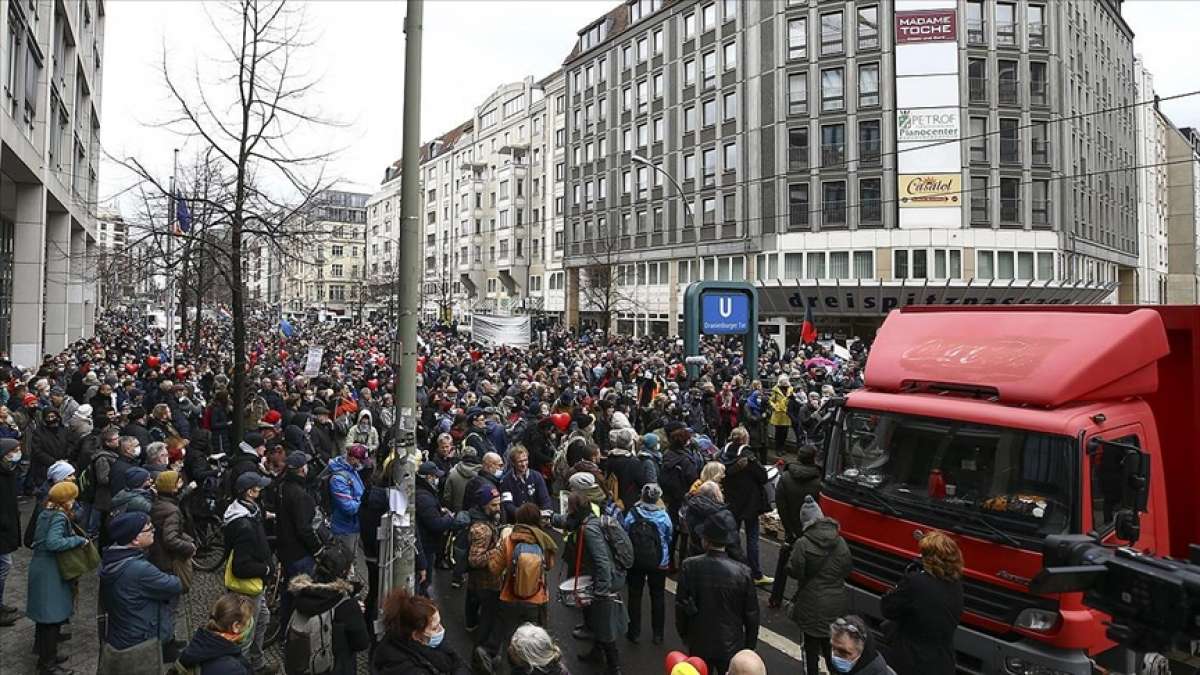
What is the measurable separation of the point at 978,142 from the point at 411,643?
1626 inches

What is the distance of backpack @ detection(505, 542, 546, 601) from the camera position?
18.8 feet

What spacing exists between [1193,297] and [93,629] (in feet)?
303

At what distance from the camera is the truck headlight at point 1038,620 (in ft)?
16.8

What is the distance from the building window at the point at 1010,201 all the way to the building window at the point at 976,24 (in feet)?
23.6

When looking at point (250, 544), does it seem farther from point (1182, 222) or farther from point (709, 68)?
point (1182, 222)

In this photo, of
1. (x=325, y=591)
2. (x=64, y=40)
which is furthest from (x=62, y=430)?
(x=64, y=40)

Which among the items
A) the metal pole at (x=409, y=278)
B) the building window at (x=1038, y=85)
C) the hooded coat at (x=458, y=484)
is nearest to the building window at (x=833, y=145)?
the building window at (x=1038, y=85)

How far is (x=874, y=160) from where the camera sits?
127ft

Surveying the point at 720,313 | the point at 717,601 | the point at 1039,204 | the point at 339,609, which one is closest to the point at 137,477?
the point at 339,609

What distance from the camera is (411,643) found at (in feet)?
13.7

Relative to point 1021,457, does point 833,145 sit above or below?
above

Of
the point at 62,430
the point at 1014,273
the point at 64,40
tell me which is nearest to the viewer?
the point at 62,430

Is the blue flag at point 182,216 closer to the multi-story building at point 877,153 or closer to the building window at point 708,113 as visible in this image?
the multi-story building at point 877,153

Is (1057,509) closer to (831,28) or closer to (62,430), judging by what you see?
(62,430)
